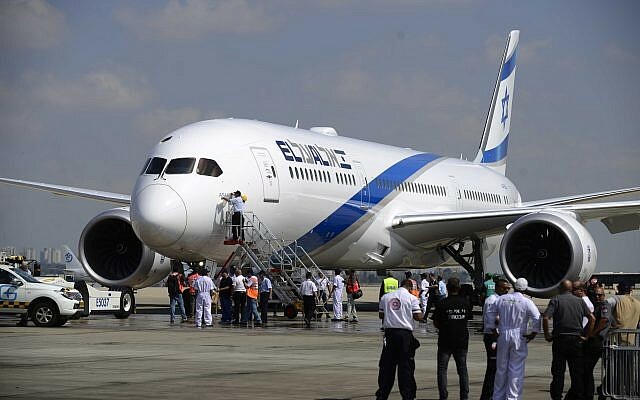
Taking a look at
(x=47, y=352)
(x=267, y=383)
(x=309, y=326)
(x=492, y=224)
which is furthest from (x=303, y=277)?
(x=267, y=383)

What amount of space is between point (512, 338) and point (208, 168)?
14.4 meters

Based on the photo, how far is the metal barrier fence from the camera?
42.1ft

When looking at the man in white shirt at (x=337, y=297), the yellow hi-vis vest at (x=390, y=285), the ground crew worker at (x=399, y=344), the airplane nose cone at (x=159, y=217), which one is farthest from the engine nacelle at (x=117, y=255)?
the ground crew worker at (x=399, y=344)

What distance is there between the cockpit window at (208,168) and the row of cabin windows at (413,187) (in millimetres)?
7635

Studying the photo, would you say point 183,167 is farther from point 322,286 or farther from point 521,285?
point 521,285

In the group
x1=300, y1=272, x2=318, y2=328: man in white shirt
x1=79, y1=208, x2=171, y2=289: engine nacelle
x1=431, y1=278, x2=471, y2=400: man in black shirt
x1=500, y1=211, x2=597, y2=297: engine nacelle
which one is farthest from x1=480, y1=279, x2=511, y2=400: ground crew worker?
x1=79, y1=208, x2=171, y2=289: engine nacelle

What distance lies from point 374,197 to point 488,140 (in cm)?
1497

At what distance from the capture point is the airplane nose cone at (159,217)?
81.0 ft

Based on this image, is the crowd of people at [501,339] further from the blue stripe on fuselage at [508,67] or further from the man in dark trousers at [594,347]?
the blue stripe on fuselage at [508,67]

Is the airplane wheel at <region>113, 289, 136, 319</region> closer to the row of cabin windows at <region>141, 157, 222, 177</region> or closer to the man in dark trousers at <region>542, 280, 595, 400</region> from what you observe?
the row of cabin windows at <region>141, 157, 222, 177</region>

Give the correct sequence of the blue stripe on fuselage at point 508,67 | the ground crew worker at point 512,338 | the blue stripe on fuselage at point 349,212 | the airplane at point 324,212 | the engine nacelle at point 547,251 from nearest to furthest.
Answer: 1. the ground crew worker at point 512,338
2. the airplane at point 324,212
3. the engine nacelle at point 547,251
4. the blue stripe on fuselage at point 349,212
5. the blue stripe on fuselage at point 508,67

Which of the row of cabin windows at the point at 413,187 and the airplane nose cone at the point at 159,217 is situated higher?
the row of cabin windows at the point at 413,187

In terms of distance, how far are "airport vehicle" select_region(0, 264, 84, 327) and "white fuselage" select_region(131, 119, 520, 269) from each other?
217 centimetres

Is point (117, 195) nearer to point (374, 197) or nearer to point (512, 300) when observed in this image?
point (374, 197)
